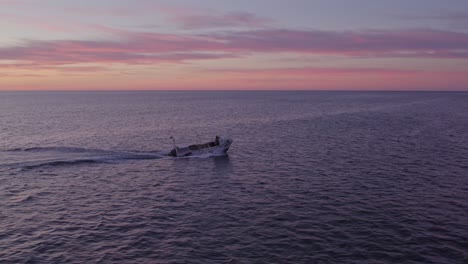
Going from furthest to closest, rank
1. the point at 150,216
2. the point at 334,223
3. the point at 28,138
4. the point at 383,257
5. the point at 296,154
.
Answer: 1. the point at 28,138
2. the point at 296,154
3. the point at 150,216
4. the point at 334,223
5. the point at 383,257

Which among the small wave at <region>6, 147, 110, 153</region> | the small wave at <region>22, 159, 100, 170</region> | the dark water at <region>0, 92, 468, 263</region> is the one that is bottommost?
the dark water at <region>0, 92, 468, 263</region>

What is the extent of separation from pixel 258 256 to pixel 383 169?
127ft

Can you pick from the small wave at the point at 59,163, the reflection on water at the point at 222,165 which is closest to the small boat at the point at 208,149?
the reflection on water at the point at 222,165

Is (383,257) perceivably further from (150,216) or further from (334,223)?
(150,216)

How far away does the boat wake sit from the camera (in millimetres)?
68812

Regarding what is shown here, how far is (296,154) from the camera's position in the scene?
263 ft

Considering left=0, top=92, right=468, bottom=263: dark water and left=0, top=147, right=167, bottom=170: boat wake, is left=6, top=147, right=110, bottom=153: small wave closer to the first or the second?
left=0, top=147, right=167, bottom=170: boat wake

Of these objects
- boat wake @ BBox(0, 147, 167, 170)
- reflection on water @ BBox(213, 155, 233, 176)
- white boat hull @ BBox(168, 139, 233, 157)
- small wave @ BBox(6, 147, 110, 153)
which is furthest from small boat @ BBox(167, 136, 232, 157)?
small wave @ BBox(6, 147, 110, 153)

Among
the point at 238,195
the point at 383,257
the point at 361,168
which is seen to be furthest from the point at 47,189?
the point at 361,168

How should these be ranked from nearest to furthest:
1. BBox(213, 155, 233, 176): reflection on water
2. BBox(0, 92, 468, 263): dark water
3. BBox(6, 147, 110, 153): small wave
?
BBox(0, 92, 468, 263): dark water
BBox(213, 155, 233, 176): reflection on water
BBox(6, 147, 110, 153): small wave

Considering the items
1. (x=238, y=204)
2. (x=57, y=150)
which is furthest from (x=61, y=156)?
(x=238, y=204)

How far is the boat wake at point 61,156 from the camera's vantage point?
2709 inches

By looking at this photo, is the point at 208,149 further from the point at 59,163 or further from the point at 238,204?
the point at 238,204

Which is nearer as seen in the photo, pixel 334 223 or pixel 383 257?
pixel 383 257
